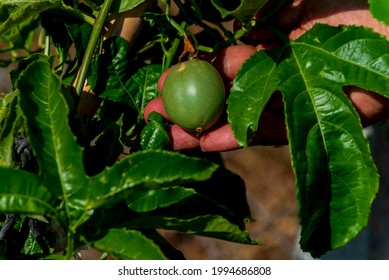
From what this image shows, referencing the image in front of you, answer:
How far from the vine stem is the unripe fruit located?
184 millimetres

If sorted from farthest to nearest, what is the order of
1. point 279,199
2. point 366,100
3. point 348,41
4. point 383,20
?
point 279,199
point 366,100
point 348,41
point 383,20

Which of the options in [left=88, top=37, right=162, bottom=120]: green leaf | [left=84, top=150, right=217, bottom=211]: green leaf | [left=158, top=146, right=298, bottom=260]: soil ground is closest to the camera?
[left=84, top=150, right=217, bottom=211]: green leaf

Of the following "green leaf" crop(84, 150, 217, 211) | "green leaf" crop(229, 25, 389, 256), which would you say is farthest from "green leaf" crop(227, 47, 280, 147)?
"green leaf" crop(84, 150, 217, 211)

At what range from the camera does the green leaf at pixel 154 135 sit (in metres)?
1.32

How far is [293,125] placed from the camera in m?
1.24

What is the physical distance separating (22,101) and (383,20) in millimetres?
664

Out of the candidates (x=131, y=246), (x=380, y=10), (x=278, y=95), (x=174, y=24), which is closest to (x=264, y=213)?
(x=278, y=95)

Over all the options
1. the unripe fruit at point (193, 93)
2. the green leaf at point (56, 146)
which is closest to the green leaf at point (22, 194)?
the green leaf at point (56, 146)

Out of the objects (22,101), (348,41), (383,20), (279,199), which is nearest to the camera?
(22,101)

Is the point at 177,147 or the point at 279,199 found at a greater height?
the point at 177,147

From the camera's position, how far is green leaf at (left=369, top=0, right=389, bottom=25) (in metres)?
1.15

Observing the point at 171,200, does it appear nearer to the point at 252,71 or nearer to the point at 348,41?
the point at 252,71

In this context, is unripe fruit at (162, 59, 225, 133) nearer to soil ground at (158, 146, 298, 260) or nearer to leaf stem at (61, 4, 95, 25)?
leaf stem at (61, 4, 95, 25)
